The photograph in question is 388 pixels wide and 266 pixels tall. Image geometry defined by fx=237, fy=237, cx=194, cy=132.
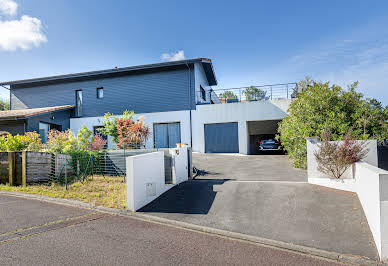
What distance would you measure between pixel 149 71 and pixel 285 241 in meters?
14.7

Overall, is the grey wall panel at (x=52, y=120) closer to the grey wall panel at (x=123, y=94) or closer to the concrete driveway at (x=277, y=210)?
the grey wall panel at (x=123, y=94)

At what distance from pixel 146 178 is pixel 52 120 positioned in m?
13.5

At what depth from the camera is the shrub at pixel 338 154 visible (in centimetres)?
611

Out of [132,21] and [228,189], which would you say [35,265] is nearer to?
[228,189]

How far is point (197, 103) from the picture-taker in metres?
16.0

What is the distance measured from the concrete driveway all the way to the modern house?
768cm

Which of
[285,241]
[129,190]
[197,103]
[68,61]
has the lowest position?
[285,241]

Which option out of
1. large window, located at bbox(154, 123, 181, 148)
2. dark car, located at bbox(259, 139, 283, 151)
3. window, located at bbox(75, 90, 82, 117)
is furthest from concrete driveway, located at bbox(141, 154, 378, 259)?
window, located at bbox(75, 90, 82, 117)

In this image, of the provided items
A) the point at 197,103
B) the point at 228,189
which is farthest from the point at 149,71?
the point at 228,189

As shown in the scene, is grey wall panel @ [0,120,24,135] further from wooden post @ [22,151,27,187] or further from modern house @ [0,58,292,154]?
wooden post @ [22,151,27,187]

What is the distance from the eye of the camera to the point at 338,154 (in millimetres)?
6180

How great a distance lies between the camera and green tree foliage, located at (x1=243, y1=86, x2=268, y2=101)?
1540 centimetres

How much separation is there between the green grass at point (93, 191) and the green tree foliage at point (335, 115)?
6.28 metres

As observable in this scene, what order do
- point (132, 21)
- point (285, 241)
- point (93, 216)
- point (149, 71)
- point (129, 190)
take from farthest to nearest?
point (149, 71) → point (132, 21) → point (129, 190) → point (93, 216) → point (285, 241)
